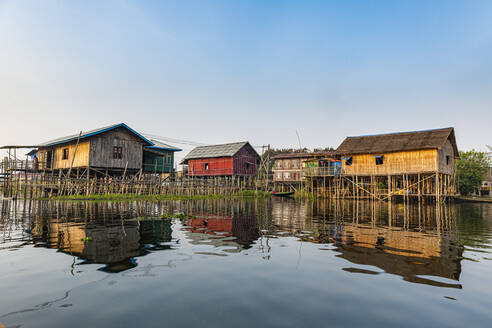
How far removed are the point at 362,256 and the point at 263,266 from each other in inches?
86.0

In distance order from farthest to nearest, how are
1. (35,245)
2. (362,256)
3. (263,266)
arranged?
(35,245) → (362,256) → (263,266)

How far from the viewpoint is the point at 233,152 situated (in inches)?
1623

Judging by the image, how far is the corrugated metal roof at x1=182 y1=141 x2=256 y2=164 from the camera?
138 feet

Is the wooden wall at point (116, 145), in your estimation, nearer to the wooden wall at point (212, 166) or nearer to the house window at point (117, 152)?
the house window at point (117, 152)

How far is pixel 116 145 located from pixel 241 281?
2758 cm

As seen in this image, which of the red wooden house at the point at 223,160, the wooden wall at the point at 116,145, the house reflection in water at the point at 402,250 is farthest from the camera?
the red wooden house at the point at 223,160

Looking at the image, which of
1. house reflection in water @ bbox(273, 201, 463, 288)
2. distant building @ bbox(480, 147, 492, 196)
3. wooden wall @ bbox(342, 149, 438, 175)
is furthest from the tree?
house reflection in water @ bbox(273, 201, 463, 288)

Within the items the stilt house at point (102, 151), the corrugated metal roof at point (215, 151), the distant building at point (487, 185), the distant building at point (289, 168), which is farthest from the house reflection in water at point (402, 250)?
the distant building at point (487, 185)

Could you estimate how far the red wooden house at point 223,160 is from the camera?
41.6 m

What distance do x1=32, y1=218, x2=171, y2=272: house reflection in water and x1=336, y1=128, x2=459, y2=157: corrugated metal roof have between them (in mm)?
26926

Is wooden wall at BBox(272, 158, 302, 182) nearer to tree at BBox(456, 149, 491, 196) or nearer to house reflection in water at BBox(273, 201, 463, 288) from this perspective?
tree at BBox(456, 149, 491, 196)

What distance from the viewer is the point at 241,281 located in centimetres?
441

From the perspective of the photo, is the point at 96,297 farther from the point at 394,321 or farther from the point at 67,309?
the point at 394,321

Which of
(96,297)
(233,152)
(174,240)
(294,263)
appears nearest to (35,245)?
(174,240)
